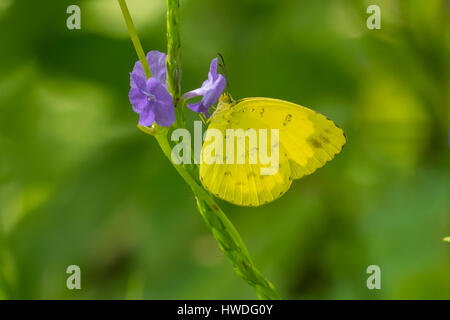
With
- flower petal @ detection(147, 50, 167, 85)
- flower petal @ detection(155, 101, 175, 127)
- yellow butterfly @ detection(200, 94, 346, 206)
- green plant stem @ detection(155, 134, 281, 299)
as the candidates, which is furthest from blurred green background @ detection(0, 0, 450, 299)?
flower petal @ detection(155, 101, 175, 127)

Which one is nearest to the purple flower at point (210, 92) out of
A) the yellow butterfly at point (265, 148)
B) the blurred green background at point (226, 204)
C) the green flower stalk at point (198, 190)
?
the green flower stalk at point (198, 190)

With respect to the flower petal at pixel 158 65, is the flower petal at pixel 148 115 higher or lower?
lower

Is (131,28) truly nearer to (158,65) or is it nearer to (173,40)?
(173,40)

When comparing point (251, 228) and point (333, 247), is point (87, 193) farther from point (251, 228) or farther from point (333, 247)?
point (333, 247)

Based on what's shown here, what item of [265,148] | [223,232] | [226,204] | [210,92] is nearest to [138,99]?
[210,92]

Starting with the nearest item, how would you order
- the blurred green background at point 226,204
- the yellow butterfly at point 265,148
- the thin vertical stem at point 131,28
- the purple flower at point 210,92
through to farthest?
1. the thin vertical stem at point 131,28
2. the purple flower at point 210,92
3. the yellow butterfly at point 265,148
4. the blurred green background at point 226,204

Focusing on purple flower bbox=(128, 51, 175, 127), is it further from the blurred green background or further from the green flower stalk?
the blurred green background

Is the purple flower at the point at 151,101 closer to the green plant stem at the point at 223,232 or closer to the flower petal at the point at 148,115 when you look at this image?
the flower petal at the point at 148,115
